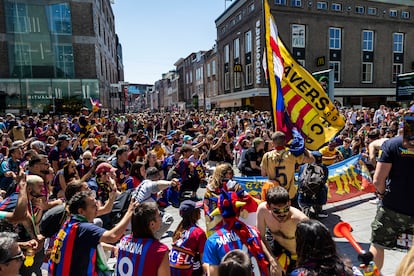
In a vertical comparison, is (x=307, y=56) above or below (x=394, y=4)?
below

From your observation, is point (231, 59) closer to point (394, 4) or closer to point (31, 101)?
point (394, 4)

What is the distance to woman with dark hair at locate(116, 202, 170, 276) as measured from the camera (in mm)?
2244

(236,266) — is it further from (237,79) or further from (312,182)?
(237,79)

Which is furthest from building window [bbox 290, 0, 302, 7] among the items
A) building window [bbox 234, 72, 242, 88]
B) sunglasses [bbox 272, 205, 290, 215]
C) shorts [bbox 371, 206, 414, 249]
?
sunglasses [bbox 272, 205, 290, 215]

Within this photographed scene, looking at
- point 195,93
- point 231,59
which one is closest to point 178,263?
point 231,59

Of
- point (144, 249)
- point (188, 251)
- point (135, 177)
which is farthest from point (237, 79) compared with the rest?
point (144, 249)

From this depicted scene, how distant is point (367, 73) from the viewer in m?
38.7

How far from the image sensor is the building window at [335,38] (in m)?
36.9

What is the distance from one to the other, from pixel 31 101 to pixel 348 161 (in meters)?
28.6

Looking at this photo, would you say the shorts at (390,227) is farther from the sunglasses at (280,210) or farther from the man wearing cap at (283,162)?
the man wearing cap at (283,162)

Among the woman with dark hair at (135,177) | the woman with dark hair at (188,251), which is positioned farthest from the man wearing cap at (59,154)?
the woman with dark hair at (188,251)

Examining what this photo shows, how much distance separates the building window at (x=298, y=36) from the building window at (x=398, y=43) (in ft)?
46.2

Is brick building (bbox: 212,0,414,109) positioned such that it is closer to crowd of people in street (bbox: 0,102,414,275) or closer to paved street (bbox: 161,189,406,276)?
paved street (bbox: 161,189,406,276)

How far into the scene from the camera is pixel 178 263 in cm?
281
